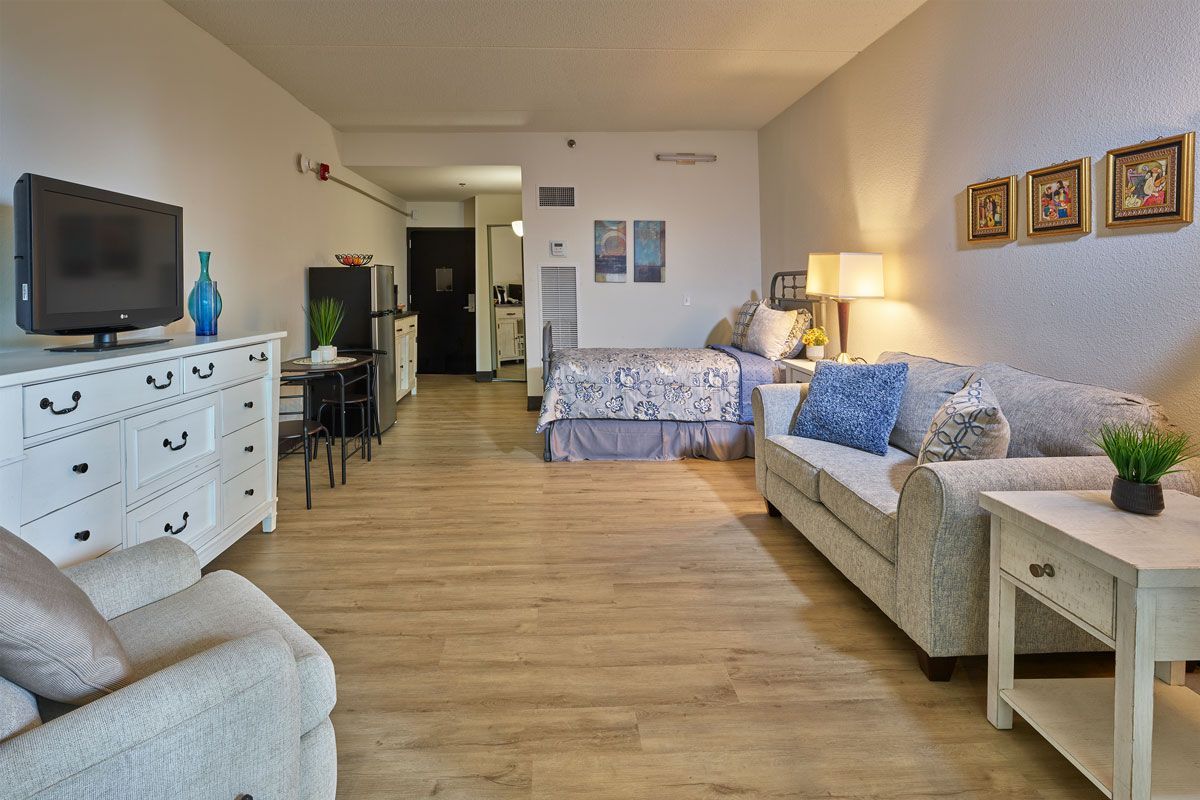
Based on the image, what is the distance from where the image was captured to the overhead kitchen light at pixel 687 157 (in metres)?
7.33

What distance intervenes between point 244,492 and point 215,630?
205 centimetres

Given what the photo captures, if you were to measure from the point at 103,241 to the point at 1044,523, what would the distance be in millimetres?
3074

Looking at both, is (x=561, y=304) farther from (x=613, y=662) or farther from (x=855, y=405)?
(x=613, y=662)

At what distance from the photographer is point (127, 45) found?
360cm

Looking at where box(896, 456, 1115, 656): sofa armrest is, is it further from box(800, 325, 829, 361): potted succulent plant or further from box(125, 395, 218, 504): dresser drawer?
box(800, 325, 829, 361): potted succulent plant

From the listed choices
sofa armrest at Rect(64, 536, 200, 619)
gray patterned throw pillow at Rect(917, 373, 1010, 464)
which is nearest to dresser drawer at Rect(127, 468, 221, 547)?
sofa armrest at Rect(64, 536, 200, 619)

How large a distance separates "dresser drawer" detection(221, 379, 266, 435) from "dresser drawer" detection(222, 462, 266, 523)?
0.75 ft

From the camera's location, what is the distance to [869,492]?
2.77 meters

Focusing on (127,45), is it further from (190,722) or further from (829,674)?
(829,674)

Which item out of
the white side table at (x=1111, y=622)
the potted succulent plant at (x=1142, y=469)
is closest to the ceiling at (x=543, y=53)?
the potted succulent plant at (x=1142, y=469)

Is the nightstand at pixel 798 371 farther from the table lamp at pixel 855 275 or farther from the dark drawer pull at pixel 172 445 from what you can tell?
the dark drawer pull at pixel 172 445

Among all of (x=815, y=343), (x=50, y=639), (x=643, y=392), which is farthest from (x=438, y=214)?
(x=50, y=639)

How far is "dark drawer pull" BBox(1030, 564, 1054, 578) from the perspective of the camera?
5.85 feet

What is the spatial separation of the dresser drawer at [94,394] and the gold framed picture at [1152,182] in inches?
135
